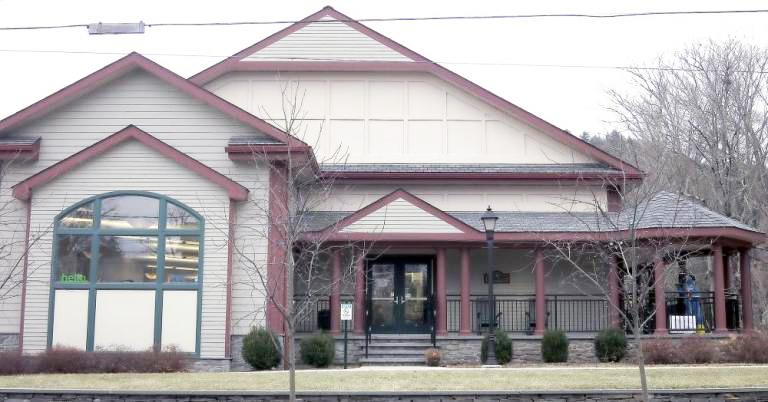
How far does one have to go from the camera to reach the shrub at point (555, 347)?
72.0ft

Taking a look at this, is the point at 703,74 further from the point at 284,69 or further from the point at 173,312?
the point at 173,312

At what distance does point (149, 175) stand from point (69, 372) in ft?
16.1

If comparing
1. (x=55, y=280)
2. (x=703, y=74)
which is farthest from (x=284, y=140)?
(x=703, y=74)

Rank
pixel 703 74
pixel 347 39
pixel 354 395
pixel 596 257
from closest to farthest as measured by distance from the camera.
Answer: pixel 354 395
pixel 596 257
pixel 347 39
pixel 703 74

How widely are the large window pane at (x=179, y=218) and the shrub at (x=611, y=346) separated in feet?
33.8

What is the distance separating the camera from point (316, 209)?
83.5ft

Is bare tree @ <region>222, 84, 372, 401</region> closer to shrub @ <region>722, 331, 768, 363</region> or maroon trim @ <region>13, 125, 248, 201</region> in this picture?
maroon trim @ <region>13, 125, 248, 201</region>

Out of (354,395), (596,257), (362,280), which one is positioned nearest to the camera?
(354,395)

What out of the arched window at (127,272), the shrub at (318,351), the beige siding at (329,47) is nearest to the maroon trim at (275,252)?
the shrub at (318,351)

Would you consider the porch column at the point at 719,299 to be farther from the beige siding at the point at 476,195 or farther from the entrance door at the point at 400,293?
the entrance door at the point at 400,293

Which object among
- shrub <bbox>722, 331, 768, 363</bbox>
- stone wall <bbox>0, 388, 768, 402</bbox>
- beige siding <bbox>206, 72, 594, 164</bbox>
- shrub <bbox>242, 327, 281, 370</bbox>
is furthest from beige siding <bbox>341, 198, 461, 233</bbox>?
stone wall <bbox>0, 388, 768, 402</bbox>

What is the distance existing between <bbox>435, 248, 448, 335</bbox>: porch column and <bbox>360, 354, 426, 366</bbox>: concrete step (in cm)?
115

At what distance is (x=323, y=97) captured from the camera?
26594mm

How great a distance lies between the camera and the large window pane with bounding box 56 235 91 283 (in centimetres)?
2042
